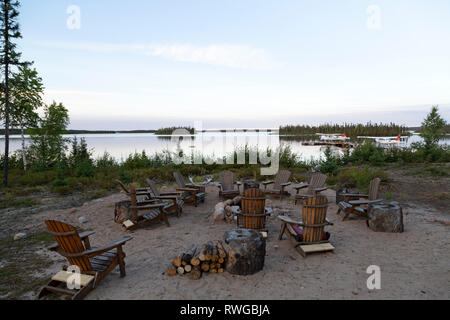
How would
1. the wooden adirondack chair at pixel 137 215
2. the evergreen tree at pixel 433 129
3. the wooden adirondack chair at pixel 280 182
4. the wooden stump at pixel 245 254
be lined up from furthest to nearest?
the evergreen tree at pixel 433 129 < the wooden adirondack chair at pixel 280 182 < the wooden adirondack chair at pixel 137 215 < the wooden stump at pixel 245 254

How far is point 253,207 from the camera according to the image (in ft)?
16.6

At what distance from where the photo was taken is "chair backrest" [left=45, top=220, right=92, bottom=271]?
9.99ft

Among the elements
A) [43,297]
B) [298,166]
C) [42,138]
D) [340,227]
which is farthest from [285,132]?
[43,297]

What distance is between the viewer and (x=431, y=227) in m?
5.30

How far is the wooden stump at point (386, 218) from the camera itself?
508cm

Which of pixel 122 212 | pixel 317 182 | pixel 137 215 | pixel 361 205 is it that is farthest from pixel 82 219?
pixel 361 205

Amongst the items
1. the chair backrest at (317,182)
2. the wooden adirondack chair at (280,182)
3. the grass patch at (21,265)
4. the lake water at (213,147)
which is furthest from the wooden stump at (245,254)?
the lake water at (213,147)

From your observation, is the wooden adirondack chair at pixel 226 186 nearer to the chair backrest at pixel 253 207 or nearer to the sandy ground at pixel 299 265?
the sandy ground at pixel 299 265

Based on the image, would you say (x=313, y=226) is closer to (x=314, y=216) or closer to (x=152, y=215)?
(x=314, y=216)

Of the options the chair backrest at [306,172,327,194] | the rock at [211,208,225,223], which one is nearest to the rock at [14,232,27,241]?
the rock at [211,208,225,223]

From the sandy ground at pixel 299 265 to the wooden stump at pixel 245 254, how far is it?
10cm

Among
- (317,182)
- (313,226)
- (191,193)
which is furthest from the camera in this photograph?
(317,182)

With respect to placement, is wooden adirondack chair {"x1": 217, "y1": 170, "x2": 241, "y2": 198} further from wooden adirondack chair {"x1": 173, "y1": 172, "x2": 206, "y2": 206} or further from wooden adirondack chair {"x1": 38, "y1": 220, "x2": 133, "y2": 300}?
wooden adirondack chair {"x1": 38, "y1": 220, "x2": 133, "y2": 300}

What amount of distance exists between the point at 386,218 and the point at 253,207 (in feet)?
8.40
